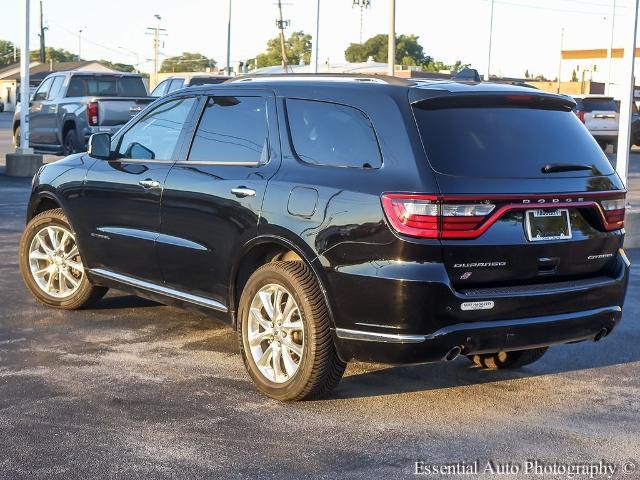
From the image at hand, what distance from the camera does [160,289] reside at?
7.26m

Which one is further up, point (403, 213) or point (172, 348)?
point (403, 213)

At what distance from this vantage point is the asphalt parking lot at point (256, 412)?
5078 millimetres

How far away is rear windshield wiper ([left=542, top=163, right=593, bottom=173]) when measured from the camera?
591 cm

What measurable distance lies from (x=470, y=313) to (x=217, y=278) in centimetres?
178

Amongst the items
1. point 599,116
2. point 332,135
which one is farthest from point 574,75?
point 332,135

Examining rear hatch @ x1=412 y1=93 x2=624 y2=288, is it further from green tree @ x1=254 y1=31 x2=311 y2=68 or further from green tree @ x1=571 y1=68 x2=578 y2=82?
green tree @ x1=254 y1=31 x2=311 y2=68

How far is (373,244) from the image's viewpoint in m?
5.59

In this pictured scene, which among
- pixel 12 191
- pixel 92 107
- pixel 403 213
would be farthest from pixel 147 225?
pixel 92 107

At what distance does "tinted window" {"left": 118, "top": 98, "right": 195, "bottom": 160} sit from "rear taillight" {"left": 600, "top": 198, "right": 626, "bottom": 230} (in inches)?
109

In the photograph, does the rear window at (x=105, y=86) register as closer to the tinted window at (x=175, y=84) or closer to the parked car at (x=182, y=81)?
the parked car at (x=182, y=81)

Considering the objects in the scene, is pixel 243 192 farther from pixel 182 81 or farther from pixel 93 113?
pixel 182 81

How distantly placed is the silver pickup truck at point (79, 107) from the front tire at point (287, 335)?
47.7 feet

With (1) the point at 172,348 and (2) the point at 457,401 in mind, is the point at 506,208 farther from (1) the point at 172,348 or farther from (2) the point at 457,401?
(1) the point at 172,348

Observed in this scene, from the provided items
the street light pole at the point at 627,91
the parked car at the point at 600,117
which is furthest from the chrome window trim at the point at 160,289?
the parked car at the point at 600,117
